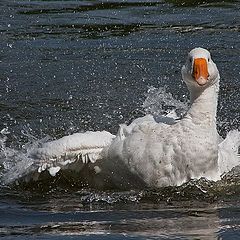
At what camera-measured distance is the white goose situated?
26.0 ft

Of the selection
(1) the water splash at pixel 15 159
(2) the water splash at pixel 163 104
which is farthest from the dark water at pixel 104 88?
(2) the water splash at pixel 163 104

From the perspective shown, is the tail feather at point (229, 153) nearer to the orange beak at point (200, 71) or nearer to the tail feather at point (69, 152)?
the orange beak at point (200, 71)

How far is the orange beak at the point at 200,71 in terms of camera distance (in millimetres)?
7891

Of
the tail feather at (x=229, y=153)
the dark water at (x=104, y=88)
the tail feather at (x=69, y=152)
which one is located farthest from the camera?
the tail feather at (x=229, y=153)

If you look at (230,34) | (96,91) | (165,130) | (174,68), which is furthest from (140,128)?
(230,34)

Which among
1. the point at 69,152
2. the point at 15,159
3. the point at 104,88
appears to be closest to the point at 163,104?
the point at 104,88

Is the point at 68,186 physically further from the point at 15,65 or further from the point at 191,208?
the point at 15,65

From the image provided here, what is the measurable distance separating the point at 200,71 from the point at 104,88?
438 centimetres

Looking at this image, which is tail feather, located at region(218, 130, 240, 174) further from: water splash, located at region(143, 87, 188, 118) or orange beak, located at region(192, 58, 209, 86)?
water splash, located at region(143, 87, 188, 118)

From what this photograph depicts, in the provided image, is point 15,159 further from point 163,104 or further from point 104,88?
point 104,88

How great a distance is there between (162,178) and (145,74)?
4892 mm

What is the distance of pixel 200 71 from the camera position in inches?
311

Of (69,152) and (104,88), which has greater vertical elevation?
(104,88)

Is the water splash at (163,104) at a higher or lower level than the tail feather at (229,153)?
higher
